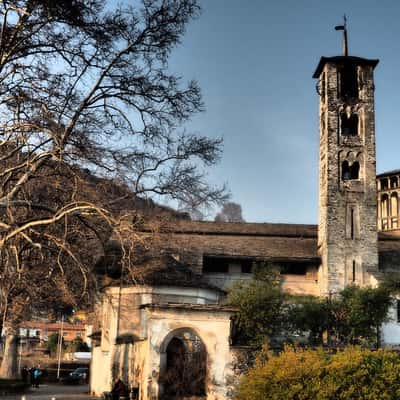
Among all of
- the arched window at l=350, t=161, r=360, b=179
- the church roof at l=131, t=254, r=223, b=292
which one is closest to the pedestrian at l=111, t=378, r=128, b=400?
the church roof at l=131, t=254, r=223, b=292

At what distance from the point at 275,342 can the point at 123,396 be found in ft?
25.7

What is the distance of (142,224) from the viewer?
2048cm

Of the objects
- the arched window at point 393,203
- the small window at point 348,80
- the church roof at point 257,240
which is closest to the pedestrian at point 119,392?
the church roof at point 257,240

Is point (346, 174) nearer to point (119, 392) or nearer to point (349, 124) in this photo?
point (349, 124)

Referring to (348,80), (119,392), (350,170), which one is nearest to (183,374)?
(119,392)

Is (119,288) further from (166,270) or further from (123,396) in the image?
(123,396)

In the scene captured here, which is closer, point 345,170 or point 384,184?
point 345,170

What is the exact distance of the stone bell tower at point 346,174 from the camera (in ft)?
123

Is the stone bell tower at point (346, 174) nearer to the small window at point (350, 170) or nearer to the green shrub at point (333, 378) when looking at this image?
the small window at point (350, 170)

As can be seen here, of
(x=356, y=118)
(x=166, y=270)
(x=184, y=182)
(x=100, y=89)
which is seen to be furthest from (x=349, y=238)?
(x=100, y=89)

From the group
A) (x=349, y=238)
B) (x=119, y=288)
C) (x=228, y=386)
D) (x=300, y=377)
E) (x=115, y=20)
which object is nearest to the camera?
(x=300, y=377)

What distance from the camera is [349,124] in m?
41.2

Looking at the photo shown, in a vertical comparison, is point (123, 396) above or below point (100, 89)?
below

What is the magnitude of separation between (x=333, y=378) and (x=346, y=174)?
2735 centimetres
